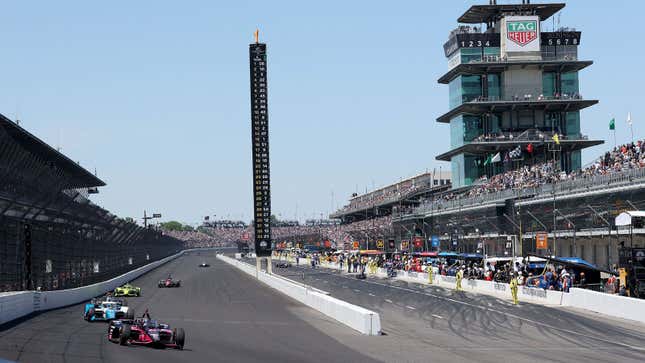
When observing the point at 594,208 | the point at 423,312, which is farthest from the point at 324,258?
the point at 423,312

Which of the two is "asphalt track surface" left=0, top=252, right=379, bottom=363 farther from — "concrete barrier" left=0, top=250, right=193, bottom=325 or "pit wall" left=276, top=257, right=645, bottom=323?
"pit wall" left=276, top=257, right=645, bottom=323

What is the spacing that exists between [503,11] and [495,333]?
8794 cm

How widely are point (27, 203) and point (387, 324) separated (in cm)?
1320

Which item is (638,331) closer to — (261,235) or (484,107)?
(261,235)

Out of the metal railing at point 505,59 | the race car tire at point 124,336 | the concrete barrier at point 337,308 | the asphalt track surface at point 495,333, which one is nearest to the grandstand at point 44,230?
the race car tire at point 124,336

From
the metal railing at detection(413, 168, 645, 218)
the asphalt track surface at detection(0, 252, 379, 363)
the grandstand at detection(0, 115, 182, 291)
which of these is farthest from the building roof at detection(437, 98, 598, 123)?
the asphalt track surface at detection(0, 252, 379, 363)

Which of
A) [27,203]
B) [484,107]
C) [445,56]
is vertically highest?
[445,56]

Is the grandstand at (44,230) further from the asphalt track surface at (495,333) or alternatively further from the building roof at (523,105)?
the building roof at (523,105)

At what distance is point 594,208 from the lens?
56.7 m

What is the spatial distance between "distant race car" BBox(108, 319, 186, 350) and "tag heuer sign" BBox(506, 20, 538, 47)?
3575 inches

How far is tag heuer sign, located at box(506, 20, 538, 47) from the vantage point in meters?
107

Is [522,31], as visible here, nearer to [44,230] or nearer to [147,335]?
[44,230]

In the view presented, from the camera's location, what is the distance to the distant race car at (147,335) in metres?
22.1

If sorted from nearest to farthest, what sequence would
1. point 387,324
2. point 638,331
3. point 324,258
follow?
point 638,331
point 387,324
point 324,258
